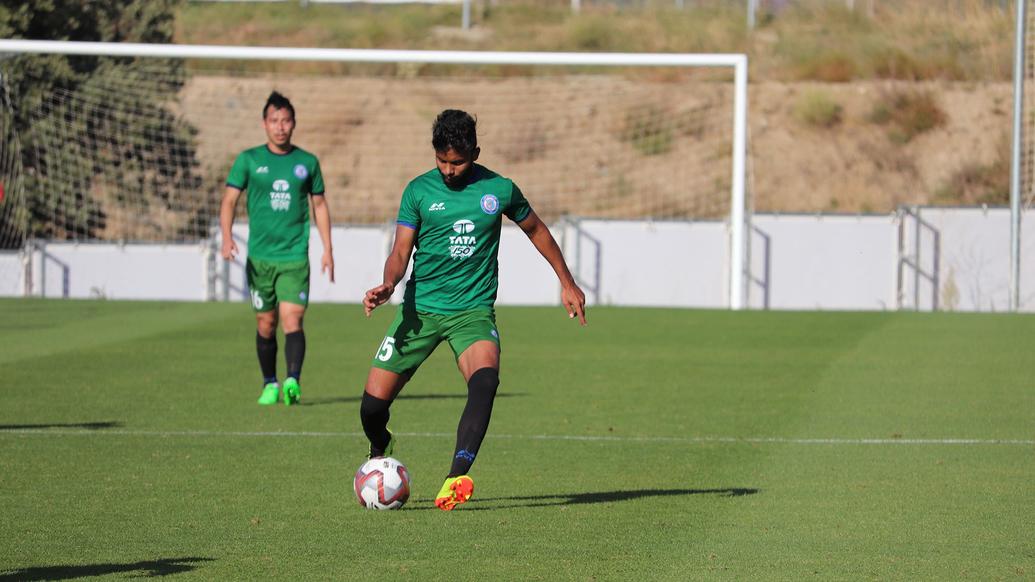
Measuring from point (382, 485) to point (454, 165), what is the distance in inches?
63.7

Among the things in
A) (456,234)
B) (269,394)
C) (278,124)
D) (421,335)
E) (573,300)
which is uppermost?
(278,124)

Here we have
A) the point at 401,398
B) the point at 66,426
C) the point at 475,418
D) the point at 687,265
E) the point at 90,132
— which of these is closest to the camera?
the point at 475,418

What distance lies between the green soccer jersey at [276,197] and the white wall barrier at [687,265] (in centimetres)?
1445

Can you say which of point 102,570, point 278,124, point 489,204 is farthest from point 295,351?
point 102,570

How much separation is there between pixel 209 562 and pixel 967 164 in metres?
38.0

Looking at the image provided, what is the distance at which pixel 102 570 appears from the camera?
6273mm

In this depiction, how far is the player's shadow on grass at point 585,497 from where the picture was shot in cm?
807

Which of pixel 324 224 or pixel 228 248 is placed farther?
pixel 324 224

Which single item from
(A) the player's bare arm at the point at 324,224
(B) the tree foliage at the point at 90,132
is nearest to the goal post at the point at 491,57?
(B) the tree foliage at the point at 90,132

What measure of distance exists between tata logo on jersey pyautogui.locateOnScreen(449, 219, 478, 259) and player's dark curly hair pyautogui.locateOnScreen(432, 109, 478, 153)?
41 centimetres

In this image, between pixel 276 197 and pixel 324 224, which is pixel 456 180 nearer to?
pixel 276 197

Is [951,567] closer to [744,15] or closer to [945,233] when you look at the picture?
[945,233]

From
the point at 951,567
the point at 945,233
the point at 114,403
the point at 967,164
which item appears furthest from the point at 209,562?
the point at 967,164

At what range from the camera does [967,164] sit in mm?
41812
